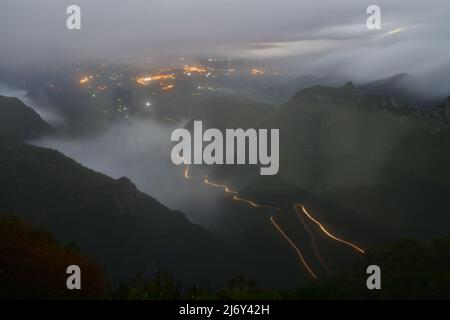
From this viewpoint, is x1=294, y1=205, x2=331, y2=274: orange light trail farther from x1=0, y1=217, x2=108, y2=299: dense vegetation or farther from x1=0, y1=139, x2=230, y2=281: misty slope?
x1=0, y1=217, x2=108, y2=299: dense vegetation

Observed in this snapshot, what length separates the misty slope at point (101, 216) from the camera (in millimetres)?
167250

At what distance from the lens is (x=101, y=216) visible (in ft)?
594

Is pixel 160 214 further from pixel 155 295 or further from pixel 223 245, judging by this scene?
pixel 155 295

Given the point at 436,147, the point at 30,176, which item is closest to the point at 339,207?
the point at 436,147

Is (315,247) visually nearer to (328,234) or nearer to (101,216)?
(328,234)

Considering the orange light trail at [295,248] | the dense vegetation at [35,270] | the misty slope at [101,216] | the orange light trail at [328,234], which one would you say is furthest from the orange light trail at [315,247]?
the dense vegetation at [35,270]

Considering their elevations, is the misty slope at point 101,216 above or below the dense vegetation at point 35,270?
above

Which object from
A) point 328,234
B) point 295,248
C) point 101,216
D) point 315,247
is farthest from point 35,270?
point 101,216

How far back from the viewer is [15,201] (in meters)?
173

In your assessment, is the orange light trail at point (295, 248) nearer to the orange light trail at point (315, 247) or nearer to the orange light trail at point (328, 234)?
the orange light trail at point (315, 247)

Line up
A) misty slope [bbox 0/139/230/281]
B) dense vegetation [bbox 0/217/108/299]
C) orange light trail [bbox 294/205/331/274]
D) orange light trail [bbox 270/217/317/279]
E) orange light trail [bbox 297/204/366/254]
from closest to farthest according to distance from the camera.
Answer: dense vegetation [bbox 0/217/108/299]
orange light trail [bbox 294/205/331/274]
orange light trail [bbox 270/217/317/279]
orange light trail [bbox 297/204/366/254]
misty slope [bbox 0/139/230/281]

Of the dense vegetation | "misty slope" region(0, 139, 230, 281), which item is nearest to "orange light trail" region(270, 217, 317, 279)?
"misty slope" region(0, 139, 230, 281)

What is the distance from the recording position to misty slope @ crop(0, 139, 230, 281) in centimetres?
16725
